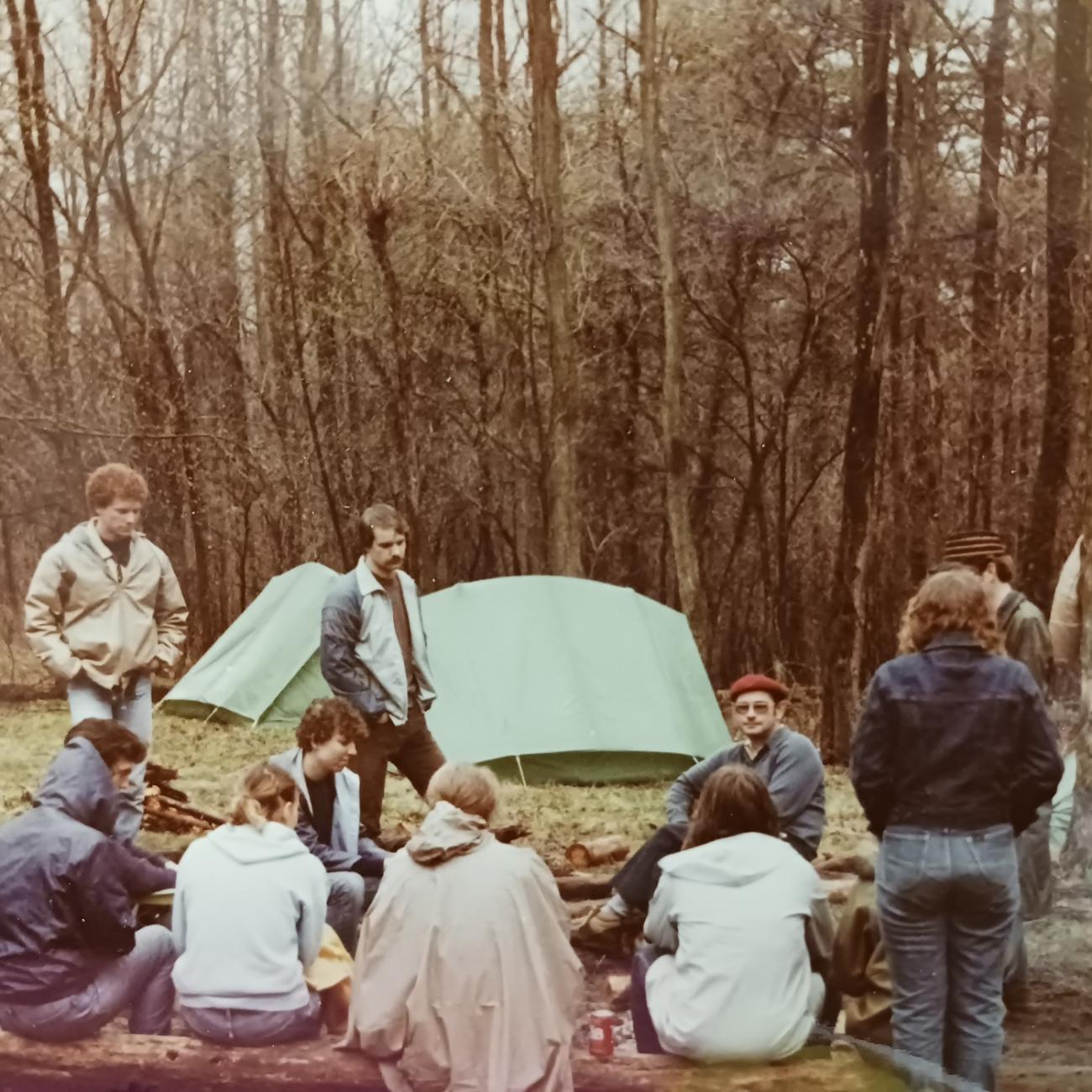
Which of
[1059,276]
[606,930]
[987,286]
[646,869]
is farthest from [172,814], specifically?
[1059,276]

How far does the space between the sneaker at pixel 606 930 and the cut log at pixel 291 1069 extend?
471mm

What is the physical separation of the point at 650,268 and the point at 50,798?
280 centimetres

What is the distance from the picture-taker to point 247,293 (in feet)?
15.5

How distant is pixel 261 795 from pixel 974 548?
2.19 m

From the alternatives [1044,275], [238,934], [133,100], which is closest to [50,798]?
[238,934]

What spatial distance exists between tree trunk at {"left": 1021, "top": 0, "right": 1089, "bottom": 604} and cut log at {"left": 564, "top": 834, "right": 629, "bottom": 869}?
149 cm

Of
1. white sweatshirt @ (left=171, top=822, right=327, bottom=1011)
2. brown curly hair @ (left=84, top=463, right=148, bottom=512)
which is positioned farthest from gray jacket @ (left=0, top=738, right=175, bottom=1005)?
brown curly hair @ (left=84, top=463, right=148, bottom=512)

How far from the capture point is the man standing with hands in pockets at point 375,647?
4.12 m

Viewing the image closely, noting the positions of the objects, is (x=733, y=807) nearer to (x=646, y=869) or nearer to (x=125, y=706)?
(x=646, y=869)

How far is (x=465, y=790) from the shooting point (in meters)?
2.69

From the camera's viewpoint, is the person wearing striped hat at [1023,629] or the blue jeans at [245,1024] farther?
the person wearing striped hat at [1023,629]

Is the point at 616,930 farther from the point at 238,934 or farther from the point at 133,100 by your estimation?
the point at 133,100

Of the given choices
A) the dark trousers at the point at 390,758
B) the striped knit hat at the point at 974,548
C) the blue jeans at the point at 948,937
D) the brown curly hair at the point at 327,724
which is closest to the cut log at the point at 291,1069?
the blue jeans at the point at 948,937

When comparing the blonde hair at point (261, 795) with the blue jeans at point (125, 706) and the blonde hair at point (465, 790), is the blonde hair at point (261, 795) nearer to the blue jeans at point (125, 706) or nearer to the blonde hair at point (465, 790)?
the blonde hair at point (465, 790)
